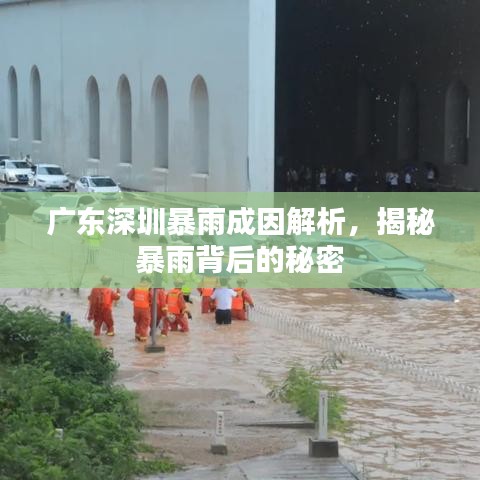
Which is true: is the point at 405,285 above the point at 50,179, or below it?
below

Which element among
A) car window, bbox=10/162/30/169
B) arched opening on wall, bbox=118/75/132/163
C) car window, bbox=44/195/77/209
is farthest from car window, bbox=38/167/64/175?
car window, bbox=44/195/77/209

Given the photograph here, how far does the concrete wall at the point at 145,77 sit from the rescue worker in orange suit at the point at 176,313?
61.1 feet

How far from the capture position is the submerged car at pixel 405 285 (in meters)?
28.4

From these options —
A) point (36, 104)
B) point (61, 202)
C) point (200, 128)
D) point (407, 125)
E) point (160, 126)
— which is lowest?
point (61, 202)

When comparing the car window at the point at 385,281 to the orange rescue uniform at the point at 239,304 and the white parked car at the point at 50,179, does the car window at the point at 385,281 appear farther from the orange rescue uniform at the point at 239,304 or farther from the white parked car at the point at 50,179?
the white parked car at the point at 50,179

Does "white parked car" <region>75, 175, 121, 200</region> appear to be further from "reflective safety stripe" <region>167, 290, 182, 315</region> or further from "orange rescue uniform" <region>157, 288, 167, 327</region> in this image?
"orange rescue uniform" <region>157, 288, 167, 327</region>

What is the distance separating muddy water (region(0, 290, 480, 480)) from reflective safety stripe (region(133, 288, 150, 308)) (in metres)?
0.72

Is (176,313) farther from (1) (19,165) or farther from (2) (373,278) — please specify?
(1) (19,165)

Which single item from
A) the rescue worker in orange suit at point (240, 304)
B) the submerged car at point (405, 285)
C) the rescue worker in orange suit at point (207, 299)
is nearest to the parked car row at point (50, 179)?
the submerged car at point (405, 285)

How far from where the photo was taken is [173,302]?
2419cm

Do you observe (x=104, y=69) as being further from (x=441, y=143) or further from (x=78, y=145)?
(x=441, y=143)

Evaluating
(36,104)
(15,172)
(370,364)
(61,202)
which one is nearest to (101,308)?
(370,364)

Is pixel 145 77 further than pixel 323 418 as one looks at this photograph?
Yes

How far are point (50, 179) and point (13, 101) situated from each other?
15036 mm
